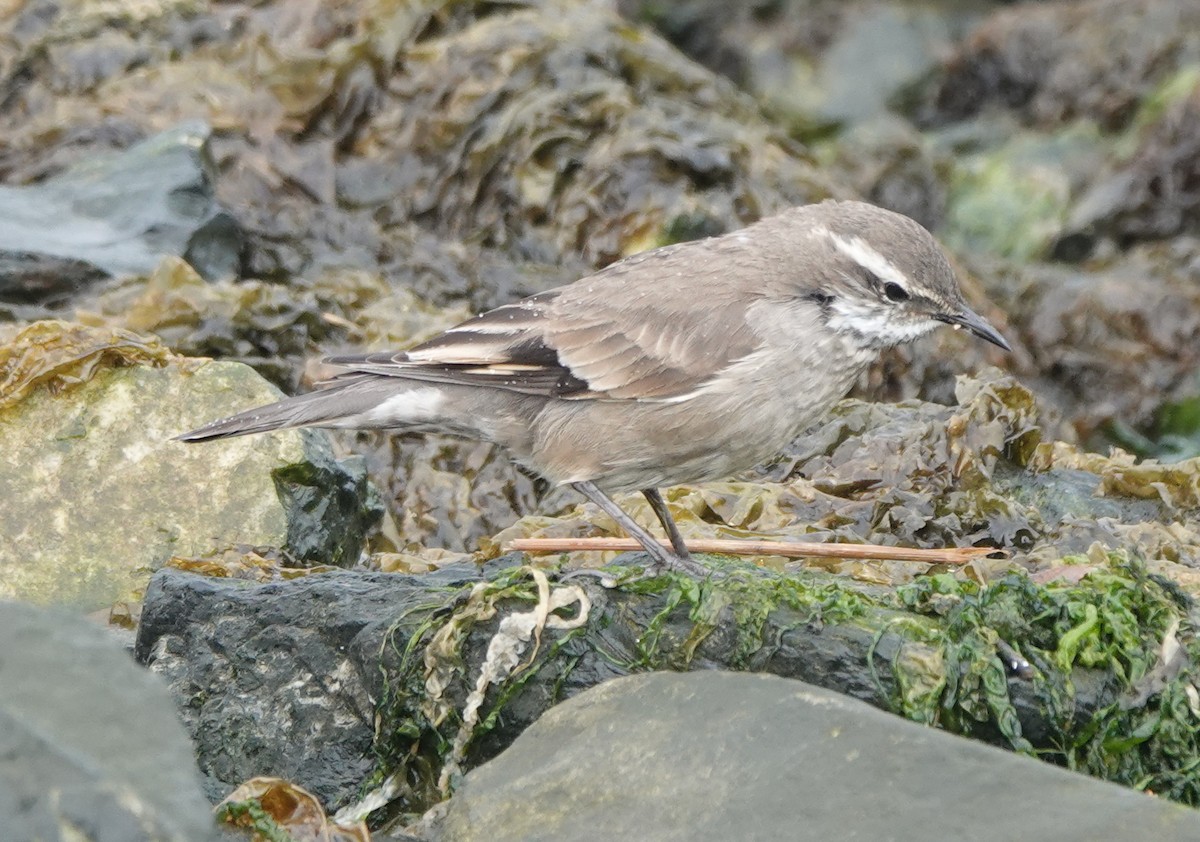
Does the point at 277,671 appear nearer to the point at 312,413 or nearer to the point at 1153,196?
the point at 312,413

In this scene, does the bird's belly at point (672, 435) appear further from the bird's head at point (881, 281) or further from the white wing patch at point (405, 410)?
the white wing patch at point (405, 410)

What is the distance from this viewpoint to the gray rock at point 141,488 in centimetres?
695

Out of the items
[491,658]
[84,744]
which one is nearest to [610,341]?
[491,658]

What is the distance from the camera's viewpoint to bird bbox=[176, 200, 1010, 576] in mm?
6172

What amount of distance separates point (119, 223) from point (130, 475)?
10.6 feet

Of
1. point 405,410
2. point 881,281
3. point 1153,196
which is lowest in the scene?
point 1153,196

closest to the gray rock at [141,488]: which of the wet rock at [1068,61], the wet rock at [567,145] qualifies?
the wet rock at [567,145]

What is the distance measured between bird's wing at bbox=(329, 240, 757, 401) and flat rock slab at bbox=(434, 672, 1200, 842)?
1849 millimetres

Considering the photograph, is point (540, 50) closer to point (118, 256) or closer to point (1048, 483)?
point (118, 256)

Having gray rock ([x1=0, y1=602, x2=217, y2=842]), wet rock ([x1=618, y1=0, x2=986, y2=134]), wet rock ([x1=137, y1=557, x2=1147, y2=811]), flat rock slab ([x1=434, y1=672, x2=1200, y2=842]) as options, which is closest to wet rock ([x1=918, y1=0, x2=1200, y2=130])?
wet rock ([x1=618, y1=0, x2=986, y2=134])

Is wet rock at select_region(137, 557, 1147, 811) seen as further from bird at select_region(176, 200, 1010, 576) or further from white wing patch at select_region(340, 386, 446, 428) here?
white wing patch at select_region(340, 386, 446, 428)

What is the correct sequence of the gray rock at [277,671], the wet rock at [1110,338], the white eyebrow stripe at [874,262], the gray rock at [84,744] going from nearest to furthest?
the gray rock at [84,744], the gray rock at [277,671], the white eyebrow stripe at [874,262], the wet rock at [1110,338]

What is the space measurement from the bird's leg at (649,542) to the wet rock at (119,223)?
429cm

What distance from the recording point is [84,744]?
3531 mm
